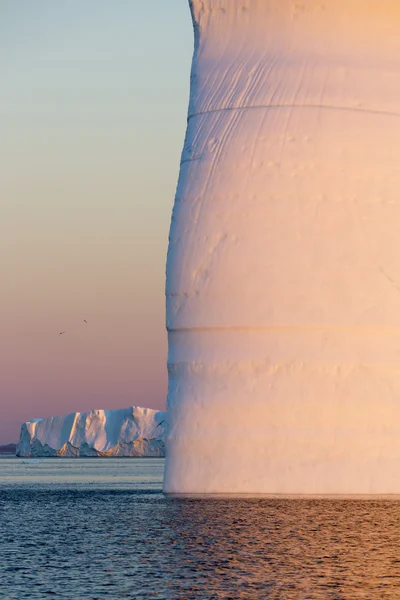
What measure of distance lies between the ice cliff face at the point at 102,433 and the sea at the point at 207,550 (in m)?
59.3

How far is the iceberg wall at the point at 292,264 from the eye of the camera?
27000 mm

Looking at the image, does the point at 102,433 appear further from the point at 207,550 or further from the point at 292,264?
the point at 207,550

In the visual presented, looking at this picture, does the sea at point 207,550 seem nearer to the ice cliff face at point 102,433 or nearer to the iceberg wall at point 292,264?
the iceberg wall at point 292,264

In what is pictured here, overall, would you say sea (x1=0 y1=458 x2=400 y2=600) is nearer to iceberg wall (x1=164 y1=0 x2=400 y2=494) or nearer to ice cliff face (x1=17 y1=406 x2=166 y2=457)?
iceberg wall (x1=164 y1=0 x2=400 y2=494)

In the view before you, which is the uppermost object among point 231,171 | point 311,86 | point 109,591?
point 311,86

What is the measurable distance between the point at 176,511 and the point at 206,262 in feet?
17.7

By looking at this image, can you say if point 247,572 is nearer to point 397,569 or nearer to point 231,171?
point 397,569

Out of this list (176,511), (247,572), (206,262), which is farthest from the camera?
(206,262)

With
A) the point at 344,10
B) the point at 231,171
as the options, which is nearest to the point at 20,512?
the point at 231,171

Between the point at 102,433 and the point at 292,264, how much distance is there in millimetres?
64683

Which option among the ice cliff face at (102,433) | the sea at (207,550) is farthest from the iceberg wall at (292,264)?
the ice cliff face at (102,433)

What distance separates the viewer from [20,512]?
29.4 meters

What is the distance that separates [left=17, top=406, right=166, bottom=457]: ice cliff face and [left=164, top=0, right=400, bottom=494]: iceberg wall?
58325 mm

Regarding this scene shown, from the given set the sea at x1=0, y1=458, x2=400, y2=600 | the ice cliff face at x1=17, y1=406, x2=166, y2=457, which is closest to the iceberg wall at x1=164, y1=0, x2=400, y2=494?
the sea at x1=0, y1=458, x2=400, y2=600
